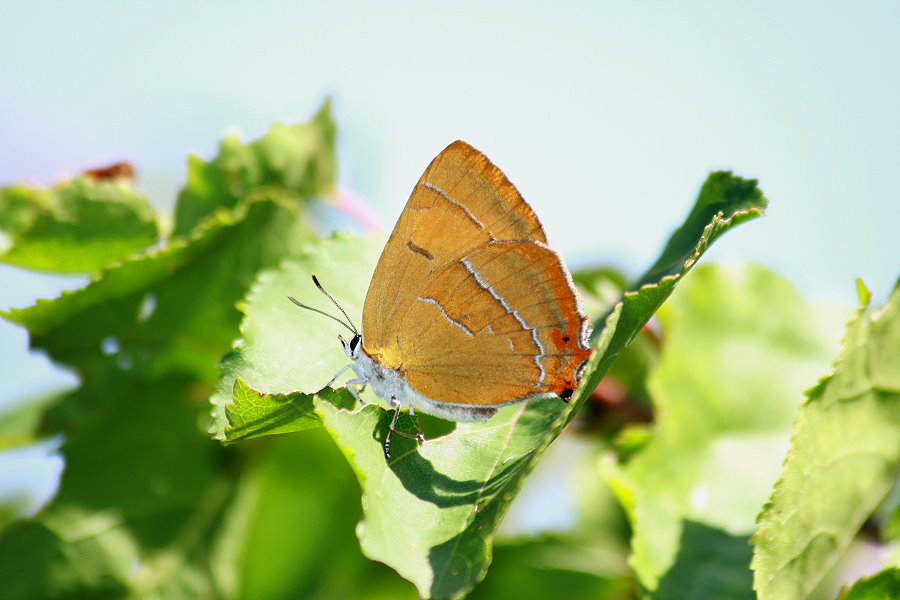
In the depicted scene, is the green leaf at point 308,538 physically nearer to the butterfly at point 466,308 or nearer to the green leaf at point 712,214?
the butterfly at point 466,308

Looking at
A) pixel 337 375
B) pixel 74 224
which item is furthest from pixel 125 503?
pixel 337 375

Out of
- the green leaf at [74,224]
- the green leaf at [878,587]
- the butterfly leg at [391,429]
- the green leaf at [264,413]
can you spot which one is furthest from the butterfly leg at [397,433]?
the green leaf at [74,224]

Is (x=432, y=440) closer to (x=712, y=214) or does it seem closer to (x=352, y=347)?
(x=352, y=347)

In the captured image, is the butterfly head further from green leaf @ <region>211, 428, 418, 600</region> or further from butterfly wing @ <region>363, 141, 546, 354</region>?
green leaf @ <region>211, 428, 418, 600</region>

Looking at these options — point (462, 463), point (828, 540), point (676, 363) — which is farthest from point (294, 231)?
point (828, 540)

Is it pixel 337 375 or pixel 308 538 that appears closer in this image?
pixel 337 375

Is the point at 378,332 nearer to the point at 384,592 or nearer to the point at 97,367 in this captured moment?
the point at 97,367

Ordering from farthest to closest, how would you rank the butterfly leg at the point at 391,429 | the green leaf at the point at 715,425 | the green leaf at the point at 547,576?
the green leaf at the point at 547,576 → the green leaf at the point at 715,425 → the butterfly leg at the point at 391,429
